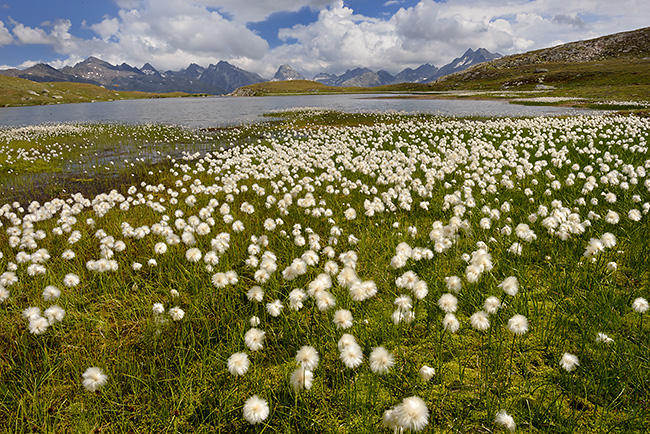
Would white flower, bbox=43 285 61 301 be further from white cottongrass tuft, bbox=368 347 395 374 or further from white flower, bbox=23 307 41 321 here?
white cottongrass tuft, bbox=368 347 395 374

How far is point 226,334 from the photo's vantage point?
3.88 m

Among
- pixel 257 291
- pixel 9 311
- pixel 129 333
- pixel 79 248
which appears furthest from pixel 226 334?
pixel 79 248

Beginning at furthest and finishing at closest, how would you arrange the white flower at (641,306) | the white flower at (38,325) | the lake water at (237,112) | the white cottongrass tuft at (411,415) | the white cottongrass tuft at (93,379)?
the lake water at (237,112) < the white flower at (38,325) < the white flower at (641,306) < the white cottongrass tuft at (93,379) < the white cottongrass tuft at (411,415)

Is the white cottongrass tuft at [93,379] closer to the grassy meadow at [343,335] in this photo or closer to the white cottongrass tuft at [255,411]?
the grassy meadow at [343,335]

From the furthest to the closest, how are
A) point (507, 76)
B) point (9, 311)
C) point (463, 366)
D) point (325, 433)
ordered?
point (507, 76) → point (9, 311) → point (463, 366) → point (325, 433)

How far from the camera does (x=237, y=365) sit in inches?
106

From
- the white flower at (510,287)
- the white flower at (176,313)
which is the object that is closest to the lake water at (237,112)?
the white flower at (510,287)

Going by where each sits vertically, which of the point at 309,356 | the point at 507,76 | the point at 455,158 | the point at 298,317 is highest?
the point at 507,76

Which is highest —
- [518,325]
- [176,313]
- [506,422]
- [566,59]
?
[566,59]

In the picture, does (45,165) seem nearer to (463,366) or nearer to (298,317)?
(298,317)

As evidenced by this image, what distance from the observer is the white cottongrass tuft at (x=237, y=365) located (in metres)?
2.65

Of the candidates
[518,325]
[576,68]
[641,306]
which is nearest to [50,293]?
[518,325]

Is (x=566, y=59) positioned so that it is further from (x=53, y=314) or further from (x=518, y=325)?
(x=53, y=314)

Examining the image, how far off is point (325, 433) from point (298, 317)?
1.26 meters
